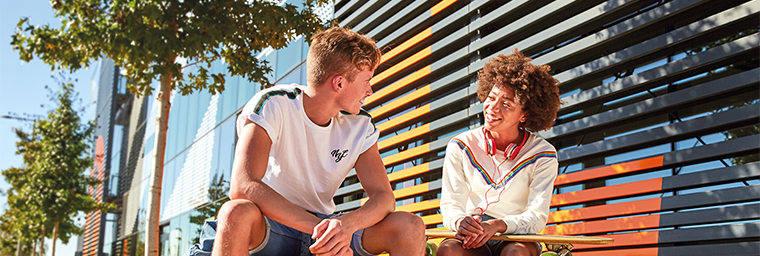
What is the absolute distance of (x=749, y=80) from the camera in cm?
324

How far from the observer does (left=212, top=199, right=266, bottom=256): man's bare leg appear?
6.14 ft

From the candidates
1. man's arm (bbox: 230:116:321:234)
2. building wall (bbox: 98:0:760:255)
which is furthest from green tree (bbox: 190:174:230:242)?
man's arm (bbox: 230:116:321:234)

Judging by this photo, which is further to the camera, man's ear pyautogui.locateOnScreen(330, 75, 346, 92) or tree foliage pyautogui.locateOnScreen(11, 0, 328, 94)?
tree foliage pyautogui.locateOnScreen(11, 0, 328, 94)

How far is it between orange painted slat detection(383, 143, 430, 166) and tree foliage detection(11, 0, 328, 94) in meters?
1.64

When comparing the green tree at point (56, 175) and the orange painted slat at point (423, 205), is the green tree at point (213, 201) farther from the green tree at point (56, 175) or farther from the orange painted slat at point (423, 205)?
the green tree at point (56, 175)

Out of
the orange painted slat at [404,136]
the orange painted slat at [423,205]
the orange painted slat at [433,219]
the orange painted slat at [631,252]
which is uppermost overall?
the orange painted slat at [404,136]

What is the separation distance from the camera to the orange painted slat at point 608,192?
3.69 metres

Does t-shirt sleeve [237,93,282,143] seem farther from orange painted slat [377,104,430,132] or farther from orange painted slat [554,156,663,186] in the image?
orange painted slat [377,104,430,132]

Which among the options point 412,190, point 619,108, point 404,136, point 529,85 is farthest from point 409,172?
point 529,85

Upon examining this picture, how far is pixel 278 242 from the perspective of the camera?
6.95 feet

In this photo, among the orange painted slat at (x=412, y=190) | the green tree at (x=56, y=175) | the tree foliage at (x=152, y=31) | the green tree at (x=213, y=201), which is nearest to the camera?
the tree foliage at (x=152, y=31)

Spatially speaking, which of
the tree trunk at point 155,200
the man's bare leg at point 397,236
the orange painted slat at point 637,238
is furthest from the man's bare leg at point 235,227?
the tree trunk at point 155,200

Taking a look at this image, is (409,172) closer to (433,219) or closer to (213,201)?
(433,219)

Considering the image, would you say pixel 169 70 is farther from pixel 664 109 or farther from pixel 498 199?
pixel 664 109
